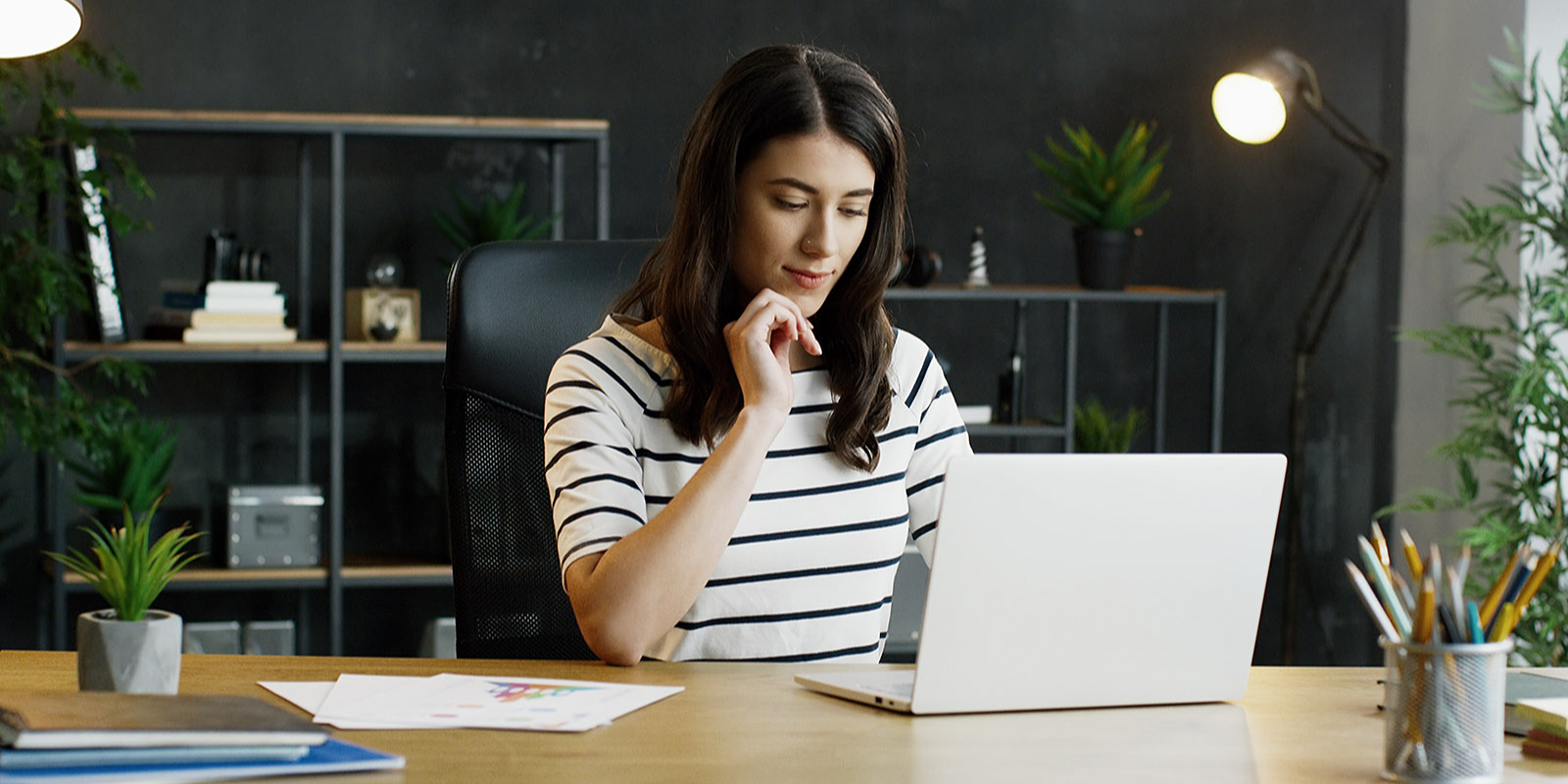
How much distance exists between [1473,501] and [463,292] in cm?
245

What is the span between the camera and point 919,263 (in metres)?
3.39

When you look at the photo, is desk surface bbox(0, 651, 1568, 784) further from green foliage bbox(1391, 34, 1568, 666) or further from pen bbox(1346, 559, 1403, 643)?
A: green foliage bbox(1391, 34, 1568, 666)

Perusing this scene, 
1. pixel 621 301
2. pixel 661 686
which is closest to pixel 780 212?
pixel 621 301

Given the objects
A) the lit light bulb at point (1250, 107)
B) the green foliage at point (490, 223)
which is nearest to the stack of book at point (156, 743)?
the green foliage at point (490, 223)

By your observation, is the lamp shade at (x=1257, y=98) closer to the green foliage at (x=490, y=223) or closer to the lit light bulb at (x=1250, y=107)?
the lit light bulb at (x=1250, y=107)

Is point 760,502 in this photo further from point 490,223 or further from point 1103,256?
point 1103,256

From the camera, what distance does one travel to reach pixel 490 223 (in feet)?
10.7

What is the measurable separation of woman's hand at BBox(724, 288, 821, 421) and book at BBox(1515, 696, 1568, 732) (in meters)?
0.69

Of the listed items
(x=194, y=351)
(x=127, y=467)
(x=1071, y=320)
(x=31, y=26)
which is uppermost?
(x=31, y=26)

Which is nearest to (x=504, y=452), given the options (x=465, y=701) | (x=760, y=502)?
(x=760, y=502)

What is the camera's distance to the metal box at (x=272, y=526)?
3219 mm

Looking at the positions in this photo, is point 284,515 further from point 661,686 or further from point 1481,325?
point 1481,325

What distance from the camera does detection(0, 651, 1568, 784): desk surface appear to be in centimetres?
97

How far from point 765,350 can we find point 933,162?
235cm
